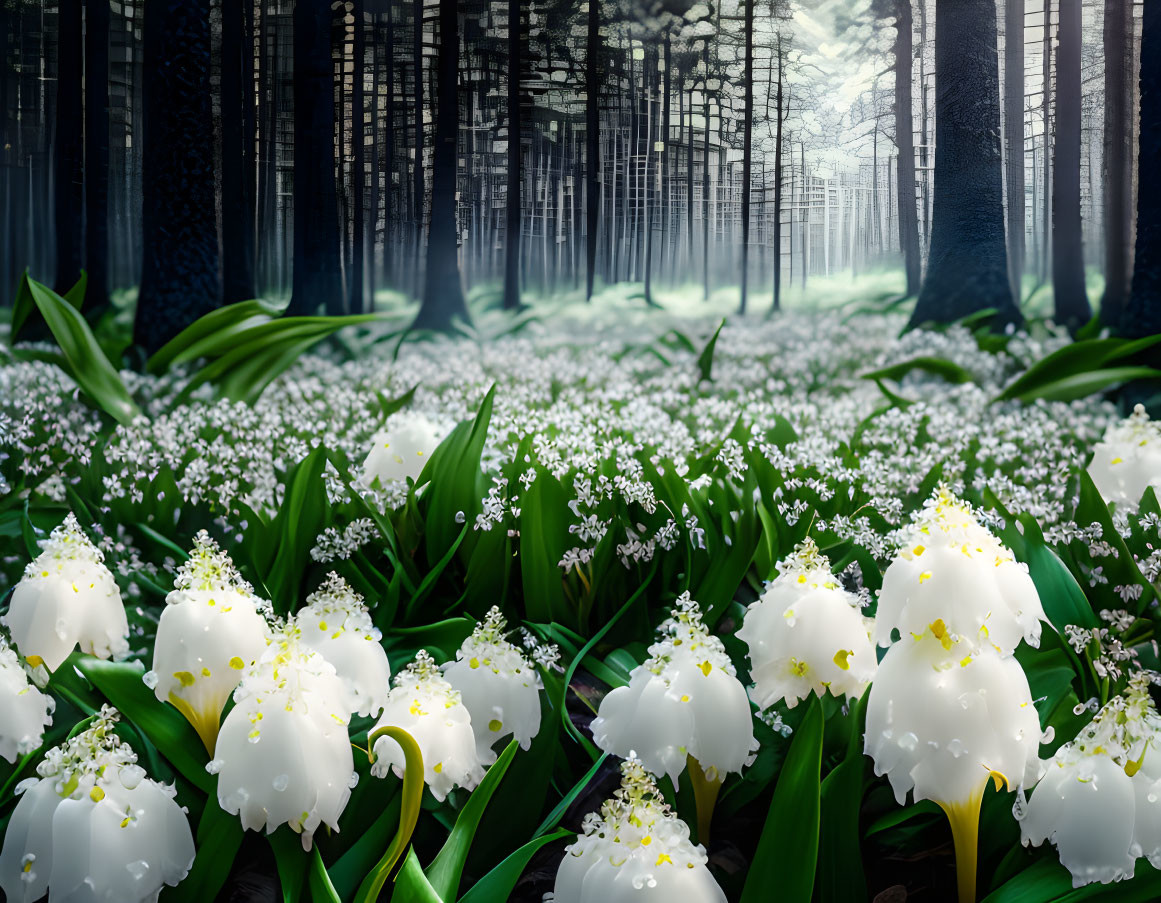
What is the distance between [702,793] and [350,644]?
0.38 m

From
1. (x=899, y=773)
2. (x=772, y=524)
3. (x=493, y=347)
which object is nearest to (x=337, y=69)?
(x=493, y=347)

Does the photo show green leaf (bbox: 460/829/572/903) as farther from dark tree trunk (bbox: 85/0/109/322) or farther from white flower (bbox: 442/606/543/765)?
dark tree trunk (bbox: 85/0/109/322)

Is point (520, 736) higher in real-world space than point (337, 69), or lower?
lower

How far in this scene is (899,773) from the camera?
76cm

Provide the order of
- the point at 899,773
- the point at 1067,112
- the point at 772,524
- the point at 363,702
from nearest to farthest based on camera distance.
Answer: the point at 899,773 → the point at 363,702 → the point at 772,524 → the point at 1067,112

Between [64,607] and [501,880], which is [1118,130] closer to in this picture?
[501,880]

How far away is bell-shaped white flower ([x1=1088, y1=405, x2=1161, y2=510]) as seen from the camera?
1.20 metres

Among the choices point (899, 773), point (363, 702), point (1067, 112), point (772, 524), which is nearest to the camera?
point (899, 773)

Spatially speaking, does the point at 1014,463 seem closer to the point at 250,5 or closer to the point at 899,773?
the point at 899,773

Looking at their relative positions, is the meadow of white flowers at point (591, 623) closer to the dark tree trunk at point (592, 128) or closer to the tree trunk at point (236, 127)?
the dark tree trunk at point (592, 128)

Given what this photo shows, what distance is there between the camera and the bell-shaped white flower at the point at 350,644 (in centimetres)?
91

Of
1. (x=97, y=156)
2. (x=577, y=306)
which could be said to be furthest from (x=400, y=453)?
(x=97, y=156)

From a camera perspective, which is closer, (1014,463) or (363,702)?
(363,702)

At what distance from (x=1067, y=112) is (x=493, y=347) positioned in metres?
0.88
